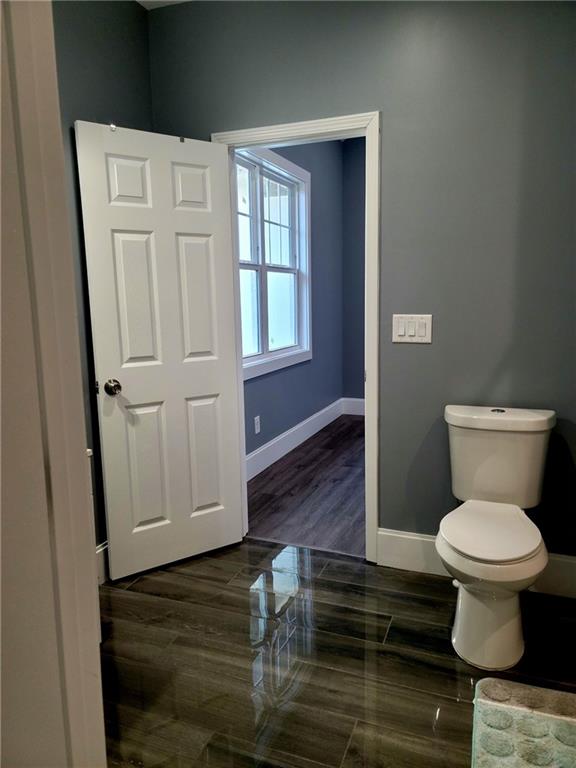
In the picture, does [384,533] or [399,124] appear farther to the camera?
[384,533]

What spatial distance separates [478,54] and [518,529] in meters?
1.89

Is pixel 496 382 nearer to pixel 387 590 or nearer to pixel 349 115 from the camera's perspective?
pixel 387 590

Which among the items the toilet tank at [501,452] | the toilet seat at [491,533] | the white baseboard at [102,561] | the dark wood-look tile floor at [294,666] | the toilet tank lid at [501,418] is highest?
the toilet tank lid at [501,418]

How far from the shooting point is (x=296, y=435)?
4629 millimetres

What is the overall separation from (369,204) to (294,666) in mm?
1934

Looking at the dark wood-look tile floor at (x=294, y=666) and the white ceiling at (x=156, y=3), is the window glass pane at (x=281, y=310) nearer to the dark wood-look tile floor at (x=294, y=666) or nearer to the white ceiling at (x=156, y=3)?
the white ceiling at (x=156, y=3)

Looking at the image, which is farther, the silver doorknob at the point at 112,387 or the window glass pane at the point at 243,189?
the window glass pane at the point at 243,189

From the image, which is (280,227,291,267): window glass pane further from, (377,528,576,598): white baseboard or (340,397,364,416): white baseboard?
(377,528,576,598): white baseboard

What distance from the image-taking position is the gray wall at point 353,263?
17.9 ft

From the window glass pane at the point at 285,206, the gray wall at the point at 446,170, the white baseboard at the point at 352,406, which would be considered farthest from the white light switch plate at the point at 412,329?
the white baseboard at the point at 352,406

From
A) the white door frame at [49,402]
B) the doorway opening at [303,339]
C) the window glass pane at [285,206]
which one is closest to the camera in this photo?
the white door frame at [49,402]

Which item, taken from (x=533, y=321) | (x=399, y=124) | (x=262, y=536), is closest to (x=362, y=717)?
(x=262, y=536)

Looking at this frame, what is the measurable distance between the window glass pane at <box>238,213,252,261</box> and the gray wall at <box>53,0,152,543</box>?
1.14 meters

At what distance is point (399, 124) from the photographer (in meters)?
2.36
